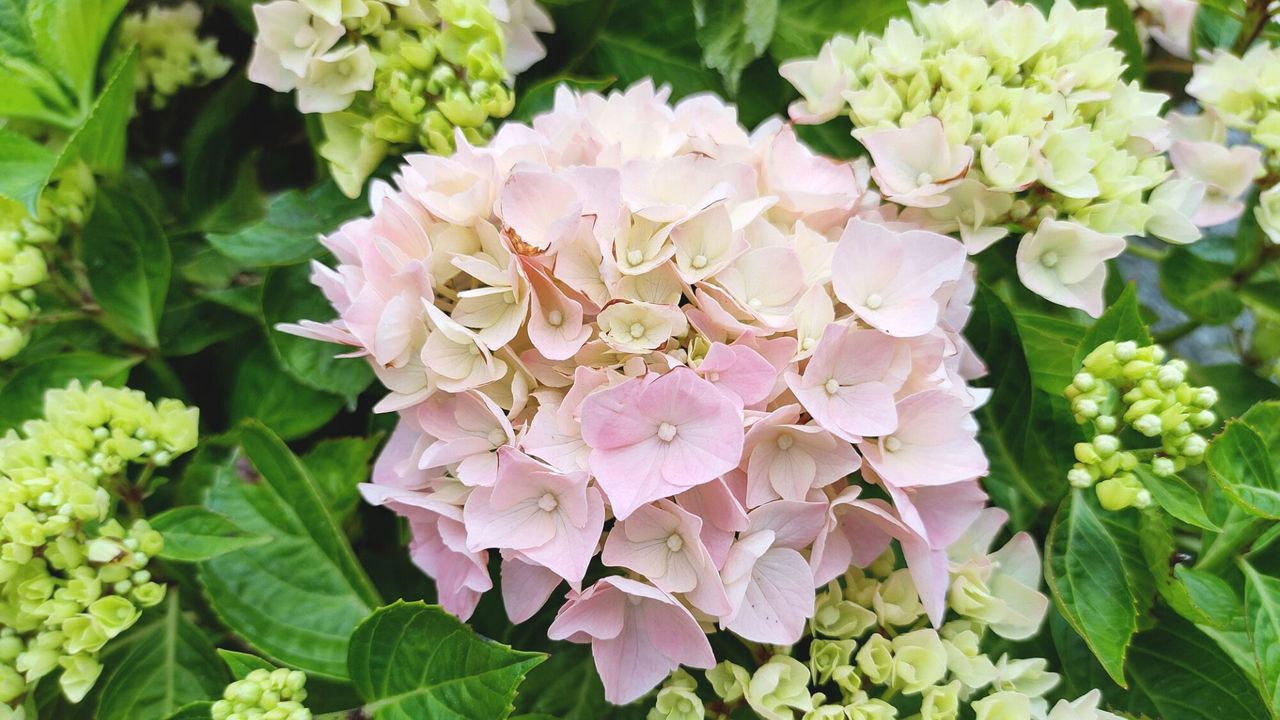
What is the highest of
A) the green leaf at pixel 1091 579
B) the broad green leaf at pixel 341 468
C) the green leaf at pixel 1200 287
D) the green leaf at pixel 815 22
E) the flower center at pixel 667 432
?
the green leaf at pixel 815 22

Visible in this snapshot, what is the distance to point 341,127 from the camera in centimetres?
71

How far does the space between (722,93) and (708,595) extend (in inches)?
21.2

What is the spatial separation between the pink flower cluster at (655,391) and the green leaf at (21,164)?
0.30 meters

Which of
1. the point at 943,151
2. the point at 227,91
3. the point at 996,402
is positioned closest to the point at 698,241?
the point at 943,151

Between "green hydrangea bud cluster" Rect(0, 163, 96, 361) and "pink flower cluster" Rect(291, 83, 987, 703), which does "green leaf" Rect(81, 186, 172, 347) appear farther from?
"pink flower cluster" Rect(291, 83, 987, 703)

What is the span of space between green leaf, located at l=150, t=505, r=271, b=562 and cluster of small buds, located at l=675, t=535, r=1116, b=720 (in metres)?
0.30

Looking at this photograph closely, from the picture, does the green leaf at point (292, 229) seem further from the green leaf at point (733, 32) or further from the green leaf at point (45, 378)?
the green leaf at point (733, 32)

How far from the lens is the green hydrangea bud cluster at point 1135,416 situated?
542 mm

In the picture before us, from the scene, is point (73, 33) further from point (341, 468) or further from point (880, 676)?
point (880, 676)

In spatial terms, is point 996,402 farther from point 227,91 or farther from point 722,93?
point 227,91

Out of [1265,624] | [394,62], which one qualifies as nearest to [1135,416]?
[1265,624]

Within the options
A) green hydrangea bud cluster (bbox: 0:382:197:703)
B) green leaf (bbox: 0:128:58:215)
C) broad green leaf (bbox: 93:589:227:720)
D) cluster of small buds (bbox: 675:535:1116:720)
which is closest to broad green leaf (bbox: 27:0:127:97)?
green leaf (bbox: 0:128:58:215)

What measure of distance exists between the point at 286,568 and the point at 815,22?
65 centimetres

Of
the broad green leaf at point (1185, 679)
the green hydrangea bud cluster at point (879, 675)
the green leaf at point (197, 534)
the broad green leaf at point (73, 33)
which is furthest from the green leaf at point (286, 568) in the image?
the broad green leaf at point (1185, 679)
